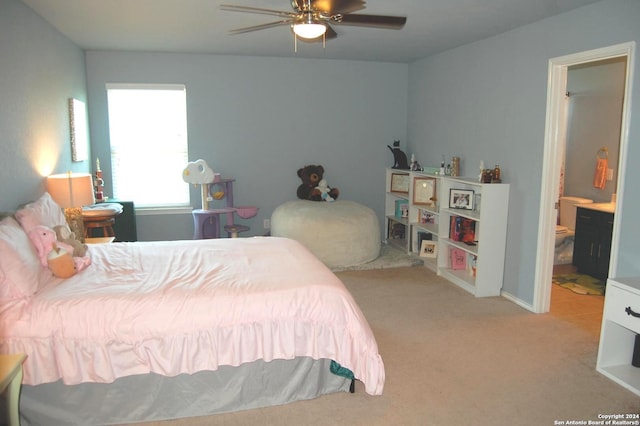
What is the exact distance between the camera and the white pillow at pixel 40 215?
2.70 metres

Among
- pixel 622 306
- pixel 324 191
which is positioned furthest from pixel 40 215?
pixel 622 306

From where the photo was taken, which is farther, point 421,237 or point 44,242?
point 421,237

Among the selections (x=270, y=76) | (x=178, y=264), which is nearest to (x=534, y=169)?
(x=178, y=264)

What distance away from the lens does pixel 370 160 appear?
20.3 feet

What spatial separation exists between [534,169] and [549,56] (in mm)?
923

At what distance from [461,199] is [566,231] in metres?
1.49

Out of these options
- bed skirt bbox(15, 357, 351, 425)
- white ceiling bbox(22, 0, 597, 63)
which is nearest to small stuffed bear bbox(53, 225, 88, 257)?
bed skirt bbox(15, 357, 351, 425)

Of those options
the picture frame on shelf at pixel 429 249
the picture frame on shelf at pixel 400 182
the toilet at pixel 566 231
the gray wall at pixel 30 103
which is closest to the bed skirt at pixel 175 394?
the gray wall at pixel 30 103

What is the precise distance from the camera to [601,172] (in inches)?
196

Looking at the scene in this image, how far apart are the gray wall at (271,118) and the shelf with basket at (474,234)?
162 centimetres

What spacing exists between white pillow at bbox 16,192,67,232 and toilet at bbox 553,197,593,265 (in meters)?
4.94

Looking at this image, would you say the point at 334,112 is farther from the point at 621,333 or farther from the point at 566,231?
the point at 621,333

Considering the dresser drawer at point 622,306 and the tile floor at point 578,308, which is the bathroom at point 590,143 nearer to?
the tile floor at point 578,308

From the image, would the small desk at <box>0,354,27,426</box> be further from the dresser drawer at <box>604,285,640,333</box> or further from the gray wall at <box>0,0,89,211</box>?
the dresser drawer at <box>604,285,640,333</box>
